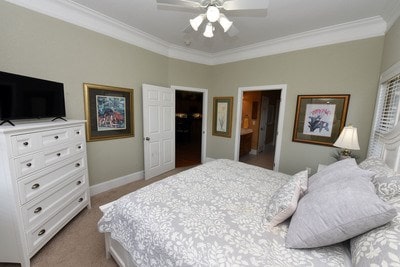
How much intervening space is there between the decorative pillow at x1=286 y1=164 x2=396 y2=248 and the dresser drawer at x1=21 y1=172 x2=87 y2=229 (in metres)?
2.13

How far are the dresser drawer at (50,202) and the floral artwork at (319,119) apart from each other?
11.9ft

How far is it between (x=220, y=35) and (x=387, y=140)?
2.77 metres

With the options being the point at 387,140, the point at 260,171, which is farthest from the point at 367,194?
the point at 387,140

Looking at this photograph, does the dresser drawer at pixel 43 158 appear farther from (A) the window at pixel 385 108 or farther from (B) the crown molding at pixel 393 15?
(B) the crown molding at pixel 393 15

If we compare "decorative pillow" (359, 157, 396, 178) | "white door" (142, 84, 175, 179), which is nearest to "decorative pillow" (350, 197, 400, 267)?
"decorative pillow" (359, 157, 396, 178)

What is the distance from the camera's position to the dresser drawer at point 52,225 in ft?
5.07

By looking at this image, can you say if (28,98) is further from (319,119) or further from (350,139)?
(319,119)

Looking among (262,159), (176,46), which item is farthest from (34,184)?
(262,159)

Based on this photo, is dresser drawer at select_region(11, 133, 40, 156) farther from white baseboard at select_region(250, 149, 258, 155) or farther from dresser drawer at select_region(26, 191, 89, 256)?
white baseboard at select_region(250, 149, 258, 155)

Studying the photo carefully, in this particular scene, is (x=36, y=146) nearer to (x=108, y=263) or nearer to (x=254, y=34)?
(x=108, y=263)

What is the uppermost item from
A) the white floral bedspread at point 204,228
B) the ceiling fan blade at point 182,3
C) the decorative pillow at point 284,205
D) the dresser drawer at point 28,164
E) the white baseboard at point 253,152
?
the ceiling fan blade at point 182,3

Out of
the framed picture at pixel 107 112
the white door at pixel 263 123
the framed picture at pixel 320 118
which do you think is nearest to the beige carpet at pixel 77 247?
the framed picture at pixel 107 112

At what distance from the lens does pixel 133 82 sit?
3.07 metres

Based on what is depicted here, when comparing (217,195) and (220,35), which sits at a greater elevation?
(220,35)
